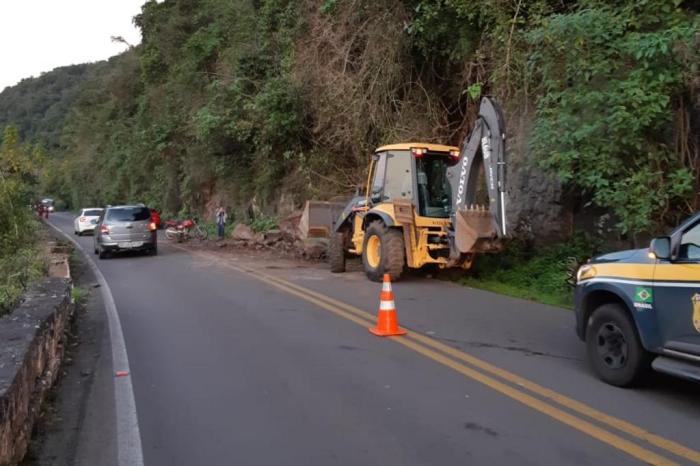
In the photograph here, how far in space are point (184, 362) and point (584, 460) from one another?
14.4ft

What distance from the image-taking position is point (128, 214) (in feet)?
71.1

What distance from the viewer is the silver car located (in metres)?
21.2

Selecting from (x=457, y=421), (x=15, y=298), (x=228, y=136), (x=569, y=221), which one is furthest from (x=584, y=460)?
(x=228, y=136)

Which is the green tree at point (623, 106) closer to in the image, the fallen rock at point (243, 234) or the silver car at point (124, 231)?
the silver car at point (124, 231)

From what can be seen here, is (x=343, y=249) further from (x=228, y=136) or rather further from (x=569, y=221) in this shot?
(x=228, y=136)

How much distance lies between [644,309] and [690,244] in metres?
0.66

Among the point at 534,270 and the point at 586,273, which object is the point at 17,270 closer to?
the point at 534,270

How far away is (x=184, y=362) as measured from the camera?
7398 millimetres

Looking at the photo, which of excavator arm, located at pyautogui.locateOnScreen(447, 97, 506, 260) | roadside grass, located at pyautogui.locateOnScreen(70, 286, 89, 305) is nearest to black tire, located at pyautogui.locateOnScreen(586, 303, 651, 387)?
excavator arm, located at pyautogui.locateOnScreen(447, 97, 506, 260)

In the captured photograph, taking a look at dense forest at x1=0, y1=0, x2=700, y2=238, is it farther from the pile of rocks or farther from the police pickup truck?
the police pickup truck

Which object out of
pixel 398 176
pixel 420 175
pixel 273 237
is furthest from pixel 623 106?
pixel 273 237

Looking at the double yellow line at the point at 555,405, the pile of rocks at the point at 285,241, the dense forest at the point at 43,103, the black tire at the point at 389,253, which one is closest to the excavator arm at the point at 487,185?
the black tire at the point at 389,253

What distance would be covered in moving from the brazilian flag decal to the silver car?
18.1 m

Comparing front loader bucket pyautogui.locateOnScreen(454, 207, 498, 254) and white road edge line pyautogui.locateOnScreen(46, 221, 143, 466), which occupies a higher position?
front loader bucket pyautogui.locateOnScreen(454, 207, 498, 254)
